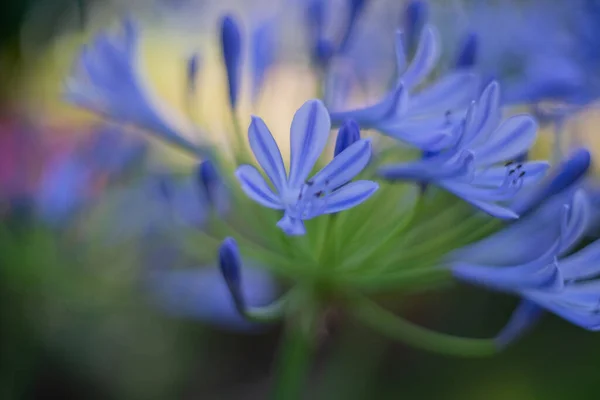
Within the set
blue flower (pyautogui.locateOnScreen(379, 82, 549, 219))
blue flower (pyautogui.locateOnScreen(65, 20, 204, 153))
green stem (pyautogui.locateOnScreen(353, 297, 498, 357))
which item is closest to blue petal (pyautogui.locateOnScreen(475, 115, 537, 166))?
blue flower (pyautogui.locateOnScreen(379, 82, 549, 219))

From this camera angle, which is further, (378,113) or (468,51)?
(468,51)

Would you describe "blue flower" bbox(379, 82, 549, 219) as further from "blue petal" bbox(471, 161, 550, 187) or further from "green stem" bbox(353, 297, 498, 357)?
"green stem" bbox(353, 297, 498, 357)

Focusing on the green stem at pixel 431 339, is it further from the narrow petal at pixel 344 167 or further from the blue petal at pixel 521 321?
the narrow petal at pixel 344 167

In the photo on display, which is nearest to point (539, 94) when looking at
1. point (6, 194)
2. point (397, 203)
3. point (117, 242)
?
point (397, 203)

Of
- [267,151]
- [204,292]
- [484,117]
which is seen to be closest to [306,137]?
[267,151]

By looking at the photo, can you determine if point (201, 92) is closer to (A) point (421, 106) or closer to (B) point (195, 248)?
(B) point (195, 248)

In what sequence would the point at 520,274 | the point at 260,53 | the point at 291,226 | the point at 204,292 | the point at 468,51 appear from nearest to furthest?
the point at 291,226, the point at 520,274, the point at 468,51, the point at 260,53, the point at 204,292

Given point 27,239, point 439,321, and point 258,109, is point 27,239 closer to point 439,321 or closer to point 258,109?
point 258,109
